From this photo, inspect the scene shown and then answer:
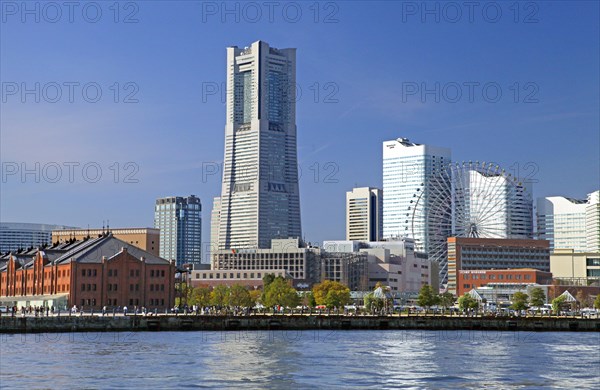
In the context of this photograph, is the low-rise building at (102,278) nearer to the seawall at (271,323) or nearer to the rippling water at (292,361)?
the seawall at (271,323)

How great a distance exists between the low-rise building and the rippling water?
39.1 m

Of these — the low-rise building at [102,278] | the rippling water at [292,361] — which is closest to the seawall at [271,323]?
the rippling water at [292,361]

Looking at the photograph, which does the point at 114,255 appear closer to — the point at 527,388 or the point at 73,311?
the point at 73,311

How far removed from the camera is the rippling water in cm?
7106

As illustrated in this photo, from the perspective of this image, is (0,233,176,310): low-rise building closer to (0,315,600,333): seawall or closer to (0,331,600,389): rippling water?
(0,315,600,333): seawall

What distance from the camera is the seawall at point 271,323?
128 metres

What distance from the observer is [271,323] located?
147 meters

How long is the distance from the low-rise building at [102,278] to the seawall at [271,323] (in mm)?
25638

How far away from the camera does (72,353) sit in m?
→ 92.9

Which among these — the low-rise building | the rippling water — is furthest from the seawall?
the low-rise building

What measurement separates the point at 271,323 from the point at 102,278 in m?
33.9

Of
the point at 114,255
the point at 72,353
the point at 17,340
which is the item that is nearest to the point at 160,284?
the point at 114,255

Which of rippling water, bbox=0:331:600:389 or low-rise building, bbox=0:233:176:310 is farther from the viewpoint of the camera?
low-rise building, bbox=0:233:176:310

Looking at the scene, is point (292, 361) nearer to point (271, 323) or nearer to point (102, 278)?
point (271, 323)
